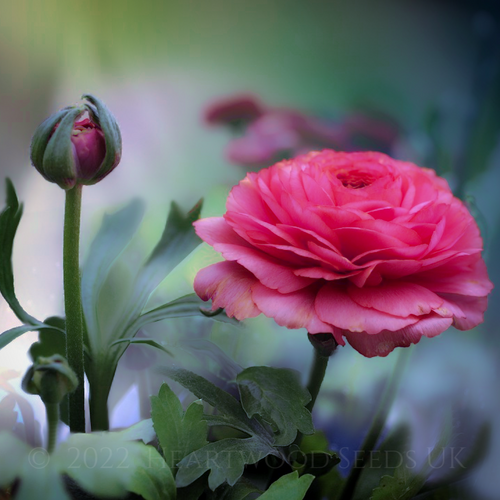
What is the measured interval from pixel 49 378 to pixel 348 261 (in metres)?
0.10

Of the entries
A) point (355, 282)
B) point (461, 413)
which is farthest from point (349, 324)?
point (461, 413)

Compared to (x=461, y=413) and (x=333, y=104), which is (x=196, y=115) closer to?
(x=333, y=104)

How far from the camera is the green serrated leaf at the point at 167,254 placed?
0.26 meters

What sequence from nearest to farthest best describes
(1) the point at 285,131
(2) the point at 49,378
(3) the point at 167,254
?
1. (2) the point at 49,378
2. (3) the point at 167,254
3. (1) the point at 285,131

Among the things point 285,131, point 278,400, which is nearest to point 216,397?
point 278,400

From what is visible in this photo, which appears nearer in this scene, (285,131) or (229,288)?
(229,288)

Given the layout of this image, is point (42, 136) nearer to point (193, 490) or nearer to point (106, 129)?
point (106, 129)

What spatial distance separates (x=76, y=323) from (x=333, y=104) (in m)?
0.25

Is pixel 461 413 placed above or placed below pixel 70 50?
below

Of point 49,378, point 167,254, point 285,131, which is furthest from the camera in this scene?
point 285,131

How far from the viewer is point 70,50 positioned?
363 mm

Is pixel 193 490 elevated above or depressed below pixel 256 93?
below

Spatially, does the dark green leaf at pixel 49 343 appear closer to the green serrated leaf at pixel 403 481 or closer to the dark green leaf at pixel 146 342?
the dark green leaf at pixel 146 342

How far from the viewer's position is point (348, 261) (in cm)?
19
